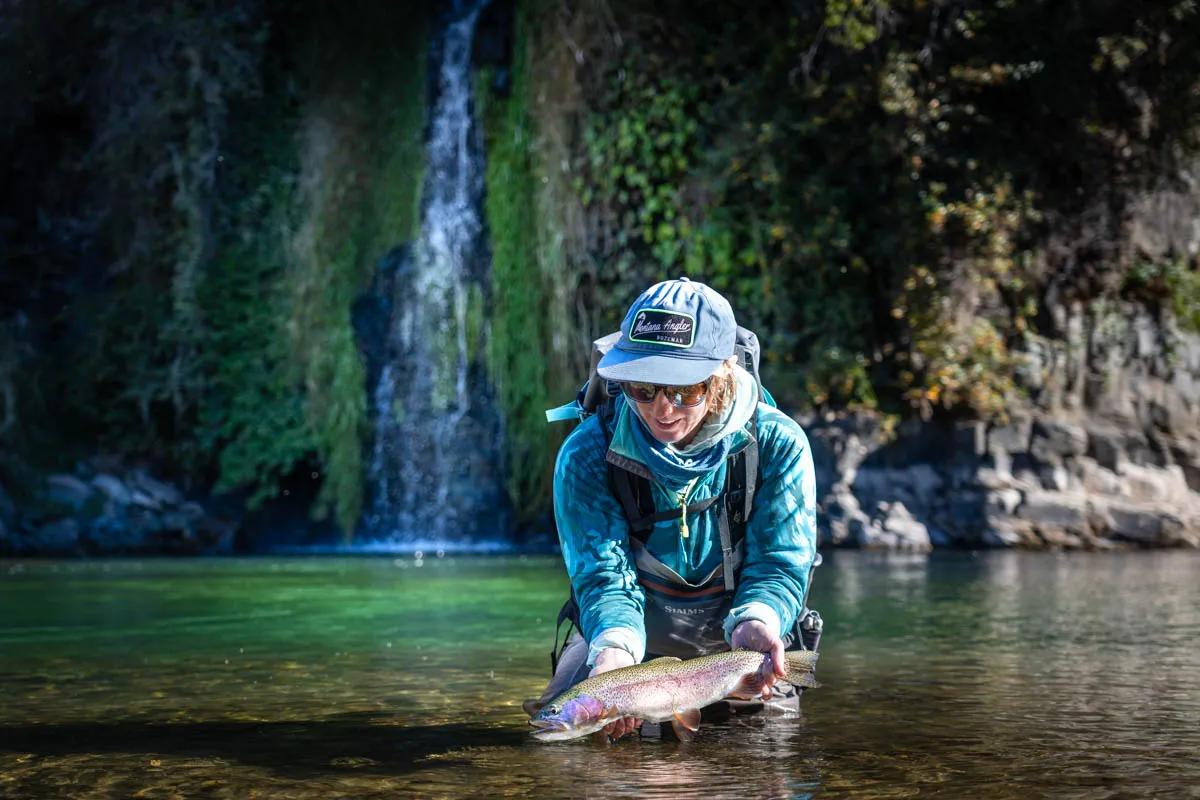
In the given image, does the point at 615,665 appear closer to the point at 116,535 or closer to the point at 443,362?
the point at 116,535

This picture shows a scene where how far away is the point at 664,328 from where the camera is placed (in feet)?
14.0

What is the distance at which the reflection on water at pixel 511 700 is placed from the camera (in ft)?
13.9

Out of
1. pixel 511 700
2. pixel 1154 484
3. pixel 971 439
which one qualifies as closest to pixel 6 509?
pixel 971 439

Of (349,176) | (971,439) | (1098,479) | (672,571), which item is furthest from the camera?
(349,176)

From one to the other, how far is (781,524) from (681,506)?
0.97 ft

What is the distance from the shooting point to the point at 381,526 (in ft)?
61.6

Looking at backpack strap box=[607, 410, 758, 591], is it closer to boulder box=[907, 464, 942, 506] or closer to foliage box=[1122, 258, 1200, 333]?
boulder box=[907, 464, 942, 506]

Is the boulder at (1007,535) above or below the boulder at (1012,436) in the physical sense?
below

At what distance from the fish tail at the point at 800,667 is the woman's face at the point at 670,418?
678mm

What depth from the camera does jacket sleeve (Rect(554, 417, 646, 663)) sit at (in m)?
4.52

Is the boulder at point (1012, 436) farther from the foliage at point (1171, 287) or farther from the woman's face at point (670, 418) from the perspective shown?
the woman's face at point (670, 418)

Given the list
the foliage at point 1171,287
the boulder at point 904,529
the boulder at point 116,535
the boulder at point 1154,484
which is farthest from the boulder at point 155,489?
the foliage at point 1171,287

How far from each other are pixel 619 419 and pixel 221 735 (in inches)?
68.7

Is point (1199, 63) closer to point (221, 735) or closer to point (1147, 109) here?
point (1147, 109)
